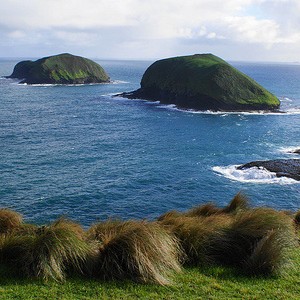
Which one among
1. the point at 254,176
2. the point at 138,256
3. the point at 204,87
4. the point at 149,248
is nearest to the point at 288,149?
the point at 254,176

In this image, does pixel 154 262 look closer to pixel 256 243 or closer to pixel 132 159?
pixel 256 243

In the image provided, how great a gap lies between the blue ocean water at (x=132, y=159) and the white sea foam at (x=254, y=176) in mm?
117

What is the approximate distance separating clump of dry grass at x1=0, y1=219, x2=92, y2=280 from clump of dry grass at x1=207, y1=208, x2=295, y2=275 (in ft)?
14.8

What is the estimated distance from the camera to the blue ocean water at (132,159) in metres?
35.7

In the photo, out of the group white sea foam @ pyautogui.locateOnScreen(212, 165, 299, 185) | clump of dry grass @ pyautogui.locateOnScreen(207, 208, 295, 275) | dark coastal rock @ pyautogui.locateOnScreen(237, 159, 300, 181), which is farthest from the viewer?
dark coastal rock @ pyautogui.locateOnScreen(237, 159, 300, 181)

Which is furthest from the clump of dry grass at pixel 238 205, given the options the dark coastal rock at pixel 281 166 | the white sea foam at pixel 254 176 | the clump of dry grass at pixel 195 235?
the dark coastal rock at pixel 281 166

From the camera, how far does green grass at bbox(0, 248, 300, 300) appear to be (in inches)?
396

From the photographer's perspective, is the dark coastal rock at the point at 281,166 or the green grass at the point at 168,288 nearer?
the green grass at the point at 168,288

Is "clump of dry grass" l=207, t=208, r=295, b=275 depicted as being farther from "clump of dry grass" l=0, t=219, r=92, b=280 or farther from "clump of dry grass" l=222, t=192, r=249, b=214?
"clump of dry grass" l=222, t=192, r=249, b=214

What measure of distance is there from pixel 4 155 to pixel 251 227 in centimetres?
4252

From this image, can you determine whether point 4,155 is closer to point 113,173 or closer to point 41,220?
point 113,173

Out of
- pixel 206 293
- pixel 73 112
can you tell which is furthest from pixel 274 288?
pixel 73 112

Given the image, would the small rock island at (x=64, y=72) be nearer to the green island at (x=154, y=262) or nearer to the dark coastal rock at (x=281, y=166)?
the dark coastal rock at (x=281, y=166)

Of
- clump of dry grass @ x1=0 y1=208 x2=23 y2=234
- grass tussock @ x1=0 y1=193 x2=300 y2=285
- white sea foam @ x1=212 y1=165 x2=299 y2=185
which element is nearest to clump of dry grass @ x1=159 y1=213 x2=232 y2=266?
→ grass tussock @ x1=0 y1=193 x2=300 y2=285
